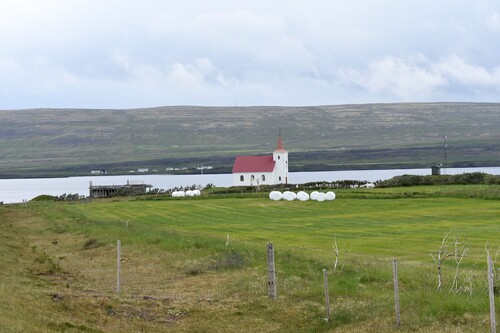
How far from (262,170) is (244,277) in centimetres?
9710

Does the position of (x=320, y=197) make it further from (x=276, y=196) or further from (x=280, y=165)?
(x=280, y=165)

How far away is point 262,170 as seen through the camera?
407 ft

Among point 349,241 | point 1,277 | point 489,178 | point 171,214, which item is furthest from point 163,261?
point 489,178

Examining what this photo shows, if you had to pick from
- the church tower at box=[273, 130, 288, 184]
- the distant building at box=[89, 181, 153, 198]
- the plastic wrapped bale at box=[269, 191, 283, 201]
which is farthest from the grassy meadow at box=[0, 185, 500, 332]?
the church tower at box=[273, 130, 288, 184]

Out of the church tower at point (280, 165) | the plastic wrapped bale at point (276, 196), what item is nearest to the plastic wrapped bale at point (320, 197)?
the plastic wrapped bale at point (276, 196)

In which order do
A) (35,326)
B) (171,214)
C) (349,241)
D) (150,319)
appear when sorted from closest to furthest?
1. (35,326)
2. (150,319)
3. (349,241)
4. (171,214)

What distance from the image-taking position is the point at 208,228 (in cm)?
5212

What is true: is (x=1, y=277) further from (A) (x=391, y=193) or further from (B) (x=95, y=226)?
(A) (x=391, y=193)

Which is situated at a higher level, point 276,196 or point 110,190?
point 110,190

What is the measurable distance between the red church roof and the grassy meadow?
66.4 meters

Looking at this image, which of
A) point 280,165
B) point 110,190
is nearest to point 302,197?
point 280,165

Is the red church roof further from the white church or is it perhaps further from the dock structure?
the dock structure

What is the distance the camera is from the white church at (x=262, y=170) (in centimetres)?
12369

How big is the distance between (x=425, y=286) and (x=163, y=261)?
1383 cm
